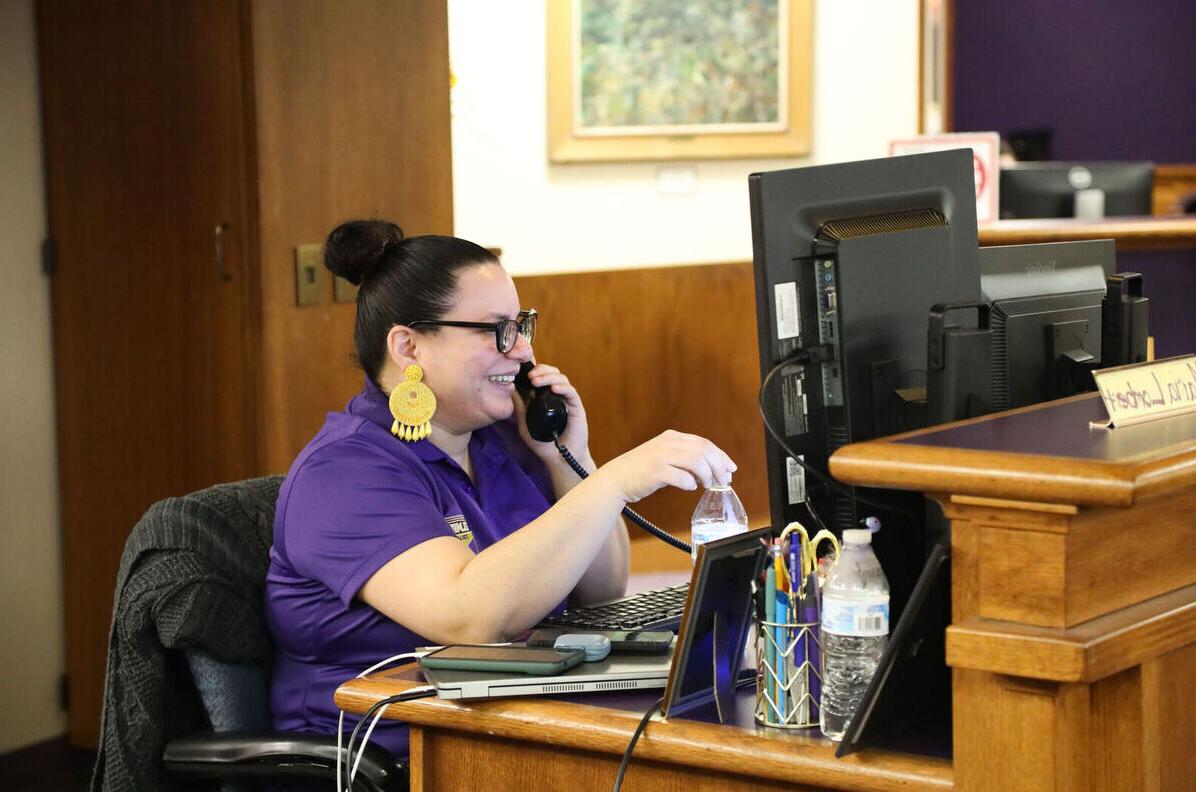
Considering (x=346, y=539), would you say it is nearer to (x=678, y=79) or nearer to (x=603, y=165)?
(x=603, y=165)

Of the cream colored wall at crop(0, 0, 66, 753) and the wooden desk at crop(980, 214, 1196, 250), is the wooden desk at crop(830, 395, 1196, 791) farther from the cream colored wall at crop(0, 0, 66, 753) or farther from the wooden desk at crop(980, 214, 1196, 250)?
the wooden desk at crop(980, 214, 1196, 250)

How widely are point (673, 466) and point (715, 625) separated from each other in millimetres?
267

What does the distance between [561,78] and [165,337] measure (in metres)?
2.89

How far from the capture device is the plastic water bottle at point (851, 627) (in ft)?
4.67

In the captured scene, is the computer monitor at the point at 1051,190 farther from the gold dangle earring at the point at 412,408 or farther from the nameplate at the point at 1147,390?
the nameplate at the point at 1147,390

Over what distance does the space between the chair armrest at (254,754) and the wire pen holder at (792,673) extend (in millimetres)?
489

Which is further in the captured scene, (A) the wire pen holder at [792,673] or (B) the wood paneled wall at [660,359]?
(B) the wood paneled wall at [660,359]

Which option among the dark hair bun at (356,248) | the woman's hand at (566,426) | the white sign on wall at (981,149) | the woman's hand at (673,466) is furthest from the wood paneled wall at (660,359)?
the woman's hand at (673,466)

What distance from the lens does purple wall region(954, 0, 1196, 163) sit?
8.34 m

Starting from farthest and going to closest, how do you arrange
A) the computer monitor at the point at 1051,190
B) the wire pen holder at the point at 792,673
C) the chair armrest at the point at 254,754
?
the computer monitor at the point at 1051,190 < the chair armrest at the point at 254,754 < the wire pen holder at the point at 792,673

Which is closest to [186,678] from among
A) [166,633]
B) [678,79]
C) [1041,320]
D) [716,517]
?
[166,633]

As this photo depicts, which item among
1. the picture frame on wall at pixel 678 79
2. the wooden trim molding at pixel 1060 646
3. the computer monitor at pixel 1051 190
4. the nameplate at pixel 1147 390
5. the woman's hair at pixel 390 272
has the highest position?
the picture frame on wall at pixel 678 79

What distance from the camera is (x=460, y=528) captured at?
2.11 meters

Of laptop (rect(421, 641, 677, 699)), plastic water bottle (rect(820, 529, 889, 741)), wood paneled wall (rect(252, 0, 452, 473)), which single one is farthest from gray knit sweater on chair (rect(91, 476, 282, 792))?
wood paneled wall (rect(252, 0, 452, 473))
